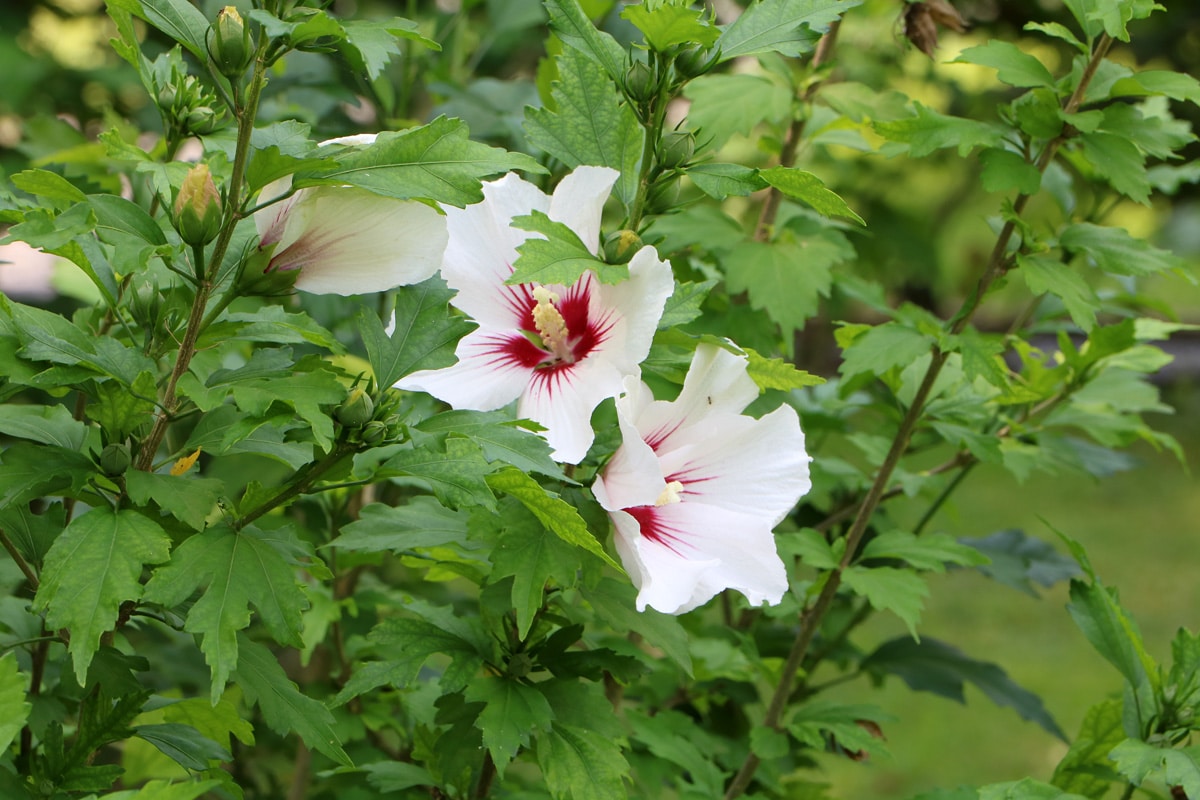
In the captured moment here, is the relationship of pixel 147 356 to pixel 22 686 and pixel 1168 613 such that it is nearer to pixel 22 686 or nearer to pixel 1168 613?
pixel 22 686

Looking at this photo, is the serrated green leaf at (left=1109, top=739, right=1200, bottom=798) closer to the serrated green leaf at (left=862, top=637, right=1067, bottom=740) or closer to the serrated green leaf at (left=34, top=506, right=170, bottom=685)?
the serrated green leaf at (left=862, top=637, right=1067, bottom=740)

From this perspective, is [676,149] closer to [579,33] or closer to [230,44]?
[579,33]

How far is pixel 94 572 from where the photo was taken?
2.56ft

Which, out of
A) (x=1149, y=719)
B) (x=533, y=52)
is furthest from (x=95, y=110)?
(x=1149, y=719)

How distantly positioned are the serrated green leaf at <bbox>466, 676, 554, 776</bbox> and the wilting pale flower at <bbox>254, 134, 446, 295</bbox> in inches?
13.2

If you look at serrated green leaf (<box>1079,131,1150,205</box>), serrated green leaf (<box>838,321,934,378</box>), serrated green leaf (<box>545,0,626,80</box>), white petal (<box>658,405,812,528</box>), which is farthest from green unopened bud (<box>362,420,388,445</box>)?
serrated green leaf (<box>1079,131,1150,205</box>)

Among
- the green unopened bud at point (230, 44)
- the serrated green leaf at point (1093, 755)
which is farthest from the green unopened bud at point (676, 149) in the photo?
the serrated green leaf at point (1093, 755)

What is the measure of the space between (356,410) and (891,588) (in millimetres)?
643

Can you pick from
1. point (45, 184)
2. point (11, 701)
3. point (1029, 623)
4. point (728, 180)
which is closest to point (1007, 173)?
point (728, 180)

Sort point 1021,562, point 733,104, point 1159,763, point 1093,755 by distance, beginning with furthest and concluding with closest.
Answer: point 1021,562, point 733,104, point 1093,755, point 1159,763

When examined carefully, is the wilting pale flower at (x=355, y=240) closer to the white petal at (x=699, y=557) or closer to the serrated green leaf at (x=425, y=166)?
the serrated green leaf at (x=425, y=166)

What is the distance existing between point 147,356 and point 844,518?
3.20 feet

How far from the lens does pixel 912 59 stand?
4184 millimetres

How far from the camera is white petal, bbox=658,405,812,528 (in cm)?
95
